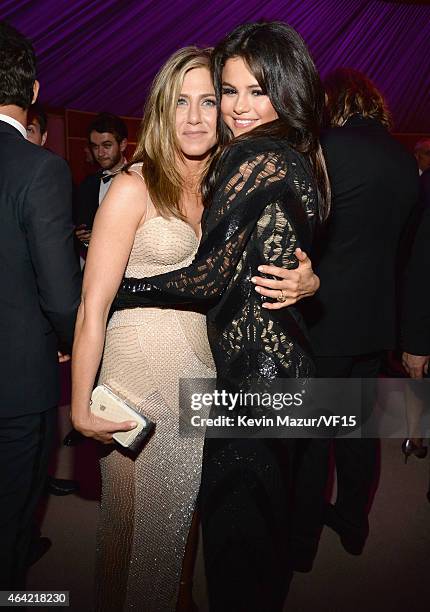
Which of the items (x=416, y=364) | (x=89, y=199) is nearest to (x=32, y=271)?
(x=416, y=364)

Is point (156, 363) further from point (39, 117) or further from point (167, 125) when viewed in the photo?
point (39, 117)

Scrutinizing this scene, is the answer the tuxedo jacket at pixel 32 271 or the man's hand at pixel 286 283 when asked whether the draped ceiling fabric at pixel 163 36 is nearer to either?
the tuxedo jacket at pixel 32 271

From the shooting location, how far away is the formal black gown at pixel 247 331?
50.5 inches

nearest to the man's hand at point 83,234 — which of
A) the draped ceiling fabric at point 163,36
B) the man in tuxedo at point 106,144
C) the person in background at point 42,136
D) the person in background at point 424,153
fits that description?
the person in background at point 42,136

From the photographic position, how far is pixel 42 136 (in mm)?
2570

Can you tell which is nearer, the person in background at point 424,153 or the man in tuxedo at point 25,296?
the man in tuxedo at point 25,296

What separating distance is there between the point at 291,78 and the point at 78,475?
2.24 m

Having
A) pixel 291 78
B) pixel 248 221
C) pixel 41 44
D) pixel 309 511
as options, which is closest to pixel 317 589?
pixel 309 511

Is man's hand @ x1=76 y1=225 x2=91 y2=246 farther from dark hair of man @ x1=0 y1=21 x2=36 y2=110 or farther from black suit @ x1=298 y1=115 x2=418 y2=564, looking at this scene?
dark hair of man @ x1=0 y1=21 x2=36 y2=110

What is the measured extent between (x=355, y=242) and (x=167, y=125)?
827 millimetres

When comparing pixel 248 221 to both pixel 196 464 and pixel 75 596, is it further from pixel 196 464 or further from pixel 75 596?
pixel 75 596

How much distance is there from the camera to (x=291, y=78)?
132 centimetres

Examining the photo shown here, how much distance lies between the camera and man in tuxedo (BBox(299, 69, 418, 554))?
6.59ft

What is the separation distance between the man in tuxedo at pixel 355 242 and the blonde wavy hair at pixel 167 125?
61 centimetres
